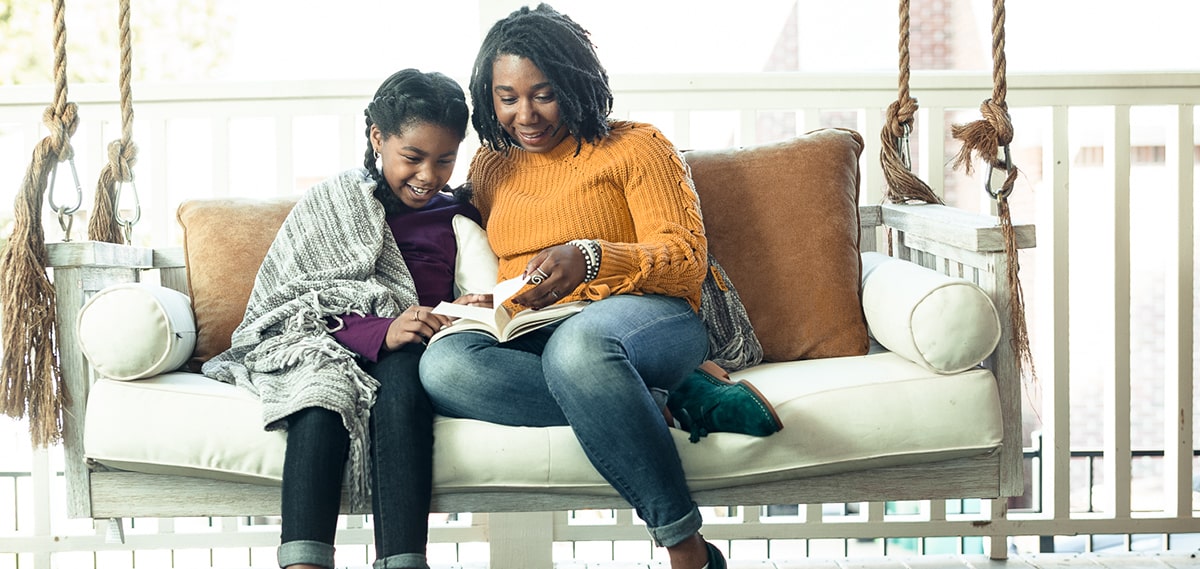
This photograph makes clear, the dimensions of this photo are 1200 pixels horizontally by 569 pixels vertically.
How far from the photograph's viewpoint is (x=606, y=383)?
139 cm

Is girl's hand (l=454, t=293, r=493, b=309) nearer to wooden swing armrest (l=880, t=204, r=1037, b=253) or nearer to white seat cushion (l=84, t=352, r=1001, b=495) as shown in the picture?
white seat cushion (l=84, t=352, r=1001, b=495)

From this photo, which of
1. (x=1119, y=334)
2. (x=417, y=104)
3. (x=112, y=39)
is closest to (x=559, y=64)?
(x=417, y=104)

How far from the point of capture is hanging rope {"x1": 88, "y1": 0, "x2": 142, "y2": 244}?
5.81 feet

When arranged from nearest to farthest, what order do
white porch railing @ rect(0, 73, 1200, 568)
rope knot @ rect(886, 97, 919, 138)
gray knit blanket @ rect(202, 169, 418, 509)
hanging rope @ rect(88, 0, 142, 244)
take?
gray knit blanket @ rect(202, 169, 418, 509) → hanging rope @ rect(88, 0, 142, 244) → rope knot @ rect(886, 97, 919, 138) → white porch railing @ rect(0, 73, 1200, 568)

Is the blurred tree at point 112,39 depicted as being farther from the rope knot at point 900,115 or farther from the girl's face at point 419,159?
the rope knot at point 900,115

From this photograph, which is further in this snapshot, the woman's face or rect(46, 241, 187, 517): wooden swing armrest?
the woman's face

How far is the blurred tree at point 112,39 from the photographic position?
24.5 ft

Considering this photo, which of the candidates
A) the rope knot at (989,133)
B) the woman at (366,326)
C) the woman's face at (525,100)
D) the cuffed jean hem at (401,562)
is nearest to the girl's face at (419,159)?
the woman at (366,326)

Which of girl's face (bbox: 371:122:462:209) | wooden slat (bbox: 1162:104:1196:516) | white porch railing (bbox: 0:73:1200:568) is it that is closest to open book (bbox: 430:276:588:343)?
girl's face (bbox: 371:122:462:209)

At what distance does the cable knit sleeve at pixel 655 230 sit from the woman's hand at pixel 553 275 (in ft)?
0.16

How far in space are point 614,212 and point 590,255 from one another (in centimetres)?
20

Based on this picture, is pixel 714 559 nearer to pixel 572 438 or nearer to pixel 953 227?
pixel 572 438

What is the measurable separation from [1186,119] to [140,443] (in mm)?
2212

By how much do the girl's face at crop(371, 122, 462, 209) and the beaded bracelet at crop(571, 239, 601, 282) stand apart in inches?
13.6
